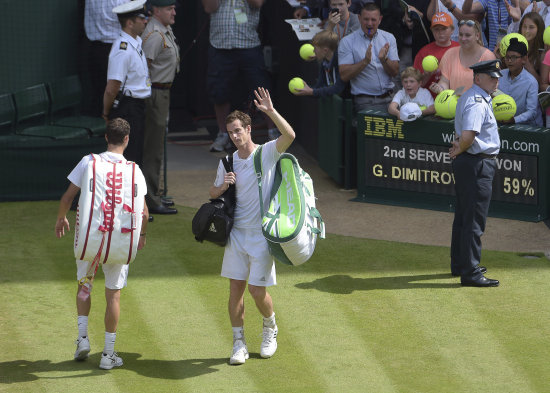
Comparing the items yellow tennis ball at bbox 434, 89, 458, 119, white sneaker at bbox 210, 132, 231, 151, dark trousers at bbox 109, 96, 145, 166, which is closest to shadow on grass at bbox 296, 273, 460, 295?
yellow tennis ball at bbox 434, 89, 458, 119

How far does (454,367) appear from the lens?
7.86 meters

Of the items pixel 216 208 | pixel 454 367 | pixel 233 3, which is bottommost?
pixel 454 367

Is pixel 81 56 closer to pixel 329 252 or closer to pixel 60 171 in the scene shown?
pixel 60 171

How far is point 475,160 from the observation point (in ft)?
31.3

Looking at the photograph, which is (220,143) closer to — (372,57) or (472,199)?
(372,57)

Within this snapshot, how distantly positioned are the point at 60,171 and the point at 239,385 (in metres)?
5.88

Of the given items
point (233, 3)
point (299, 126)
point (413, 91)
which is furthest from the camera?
point (299, 126)

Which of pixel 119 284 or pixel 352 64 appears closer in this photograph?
pixel 119 284

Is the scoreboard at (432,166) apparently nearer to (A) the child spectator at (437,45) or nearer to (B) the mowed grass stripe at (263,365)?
(A) the child spectator at (437,45)

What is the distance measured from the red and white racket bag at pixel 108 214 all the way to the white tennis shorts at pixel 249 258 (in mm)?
706

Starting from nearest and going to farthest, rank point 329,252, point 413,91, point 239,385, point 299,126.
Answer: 1. point 239,385
2. point 329,252
3. point 413,91
4. point 299,126

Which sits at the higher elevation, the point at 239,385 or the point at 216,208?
the point at 216,208

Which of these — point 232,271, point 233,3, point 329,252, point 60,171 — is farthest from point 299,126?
point 232,271

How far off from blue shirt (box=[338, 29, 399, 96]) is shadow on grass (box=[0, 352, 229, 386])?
562 centimetres
